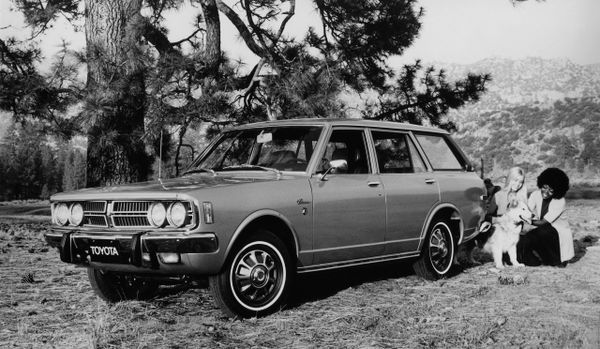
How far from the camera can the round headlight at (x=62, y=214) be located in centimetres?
560

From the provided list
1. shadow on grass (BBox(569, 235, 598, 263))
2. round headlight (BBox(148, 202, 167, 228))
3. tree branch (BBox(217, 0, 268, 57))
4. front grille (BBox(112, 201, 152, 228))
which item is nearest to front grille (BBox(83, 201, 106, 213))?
front grille (BBox(112, 201, 152, 228))

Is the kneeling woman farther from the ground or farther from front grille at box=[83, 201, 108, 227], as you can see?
front grille at box=[83, 201, 108, 227]

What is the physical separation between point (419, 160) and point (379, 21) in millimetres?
5022

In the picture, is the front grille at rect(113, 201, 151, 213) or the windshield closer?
the front grille at rect(113, 201, 151, 213)

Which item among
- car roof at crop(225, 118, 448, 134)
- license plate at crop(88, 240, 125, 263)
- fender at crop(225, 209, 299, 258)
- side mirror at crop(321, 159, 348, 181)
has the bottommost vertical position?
license plate at crop(88, 240, 125, 263)

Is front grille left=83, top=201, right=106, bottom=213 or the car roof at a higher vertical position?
the car roof

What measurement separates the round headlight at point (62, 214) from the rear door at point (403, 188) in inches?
113

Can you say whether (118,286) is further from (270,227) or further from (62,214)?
(270,227)

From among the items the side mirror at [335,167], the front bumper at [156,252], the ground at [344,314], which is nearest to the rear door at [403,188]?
the ground at [344,314]

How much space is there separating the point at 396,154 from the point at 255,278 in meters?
2.60

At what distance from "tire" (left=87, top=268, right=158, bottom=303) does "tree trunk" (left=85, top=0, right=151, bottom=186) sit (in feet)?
11.1

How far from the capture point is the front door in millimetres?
5766

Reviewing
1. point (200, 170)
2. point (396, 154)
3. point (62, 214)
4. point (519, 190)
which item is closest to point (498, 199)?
point (519, 190)

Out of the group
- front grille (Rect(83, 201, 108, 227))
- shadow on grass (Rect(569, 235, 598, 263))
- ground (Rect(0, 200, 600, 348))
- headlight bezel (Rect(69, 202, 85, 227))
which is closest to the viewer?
ground (Rect(0, 200, 600, 348))
